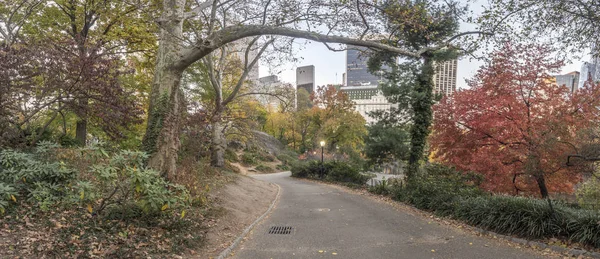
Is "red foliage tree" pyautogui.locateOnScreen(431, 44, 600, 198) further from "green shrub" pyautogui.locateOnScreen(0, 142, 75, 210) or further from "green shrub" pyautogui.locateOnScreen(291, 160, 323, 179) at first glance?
"green shrub" pyautogui.locateOnScreen(291, 160, 323, 179)

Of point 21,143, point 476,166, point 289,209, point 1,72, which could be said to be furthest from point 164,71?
point 476,166

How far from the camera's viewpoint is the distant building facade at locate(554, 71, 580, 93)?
37.3 ft

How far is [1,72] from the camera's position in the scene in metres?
5.82

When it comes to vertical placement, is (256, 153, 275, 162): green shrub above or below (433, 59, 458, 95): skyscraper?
below

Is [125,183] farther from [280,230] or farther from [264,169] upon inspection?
[264,169]

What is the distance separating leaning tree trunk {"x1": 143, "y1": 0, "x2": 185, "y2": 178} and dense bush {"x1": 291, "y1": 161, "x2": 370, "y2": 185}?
13210mm

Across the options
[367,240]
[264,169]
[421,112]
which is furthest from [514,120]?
[264,169]

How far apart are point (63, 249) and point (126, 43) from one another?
40.4 feet

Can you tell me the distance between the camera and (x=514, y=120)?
1008 cm

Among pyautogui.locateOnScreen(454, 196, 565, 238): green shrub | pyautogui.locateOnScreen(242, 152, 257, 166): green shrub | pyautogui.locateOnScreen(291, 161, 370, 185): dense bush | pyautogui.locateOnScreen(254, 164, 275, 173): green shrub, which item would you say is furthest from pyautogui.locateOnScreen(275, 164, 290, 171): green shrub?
pyautogui.locateOnScreen(454, 196, 565, 238): green shrub

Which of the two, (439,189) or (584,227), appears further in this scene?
(439,189)

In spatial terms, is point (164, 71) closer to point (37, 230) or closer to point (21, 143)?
point (21, 143)

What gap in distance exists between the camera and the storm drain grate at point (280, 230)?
289 inches

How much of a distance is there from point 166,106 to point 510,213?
26.7 ft
